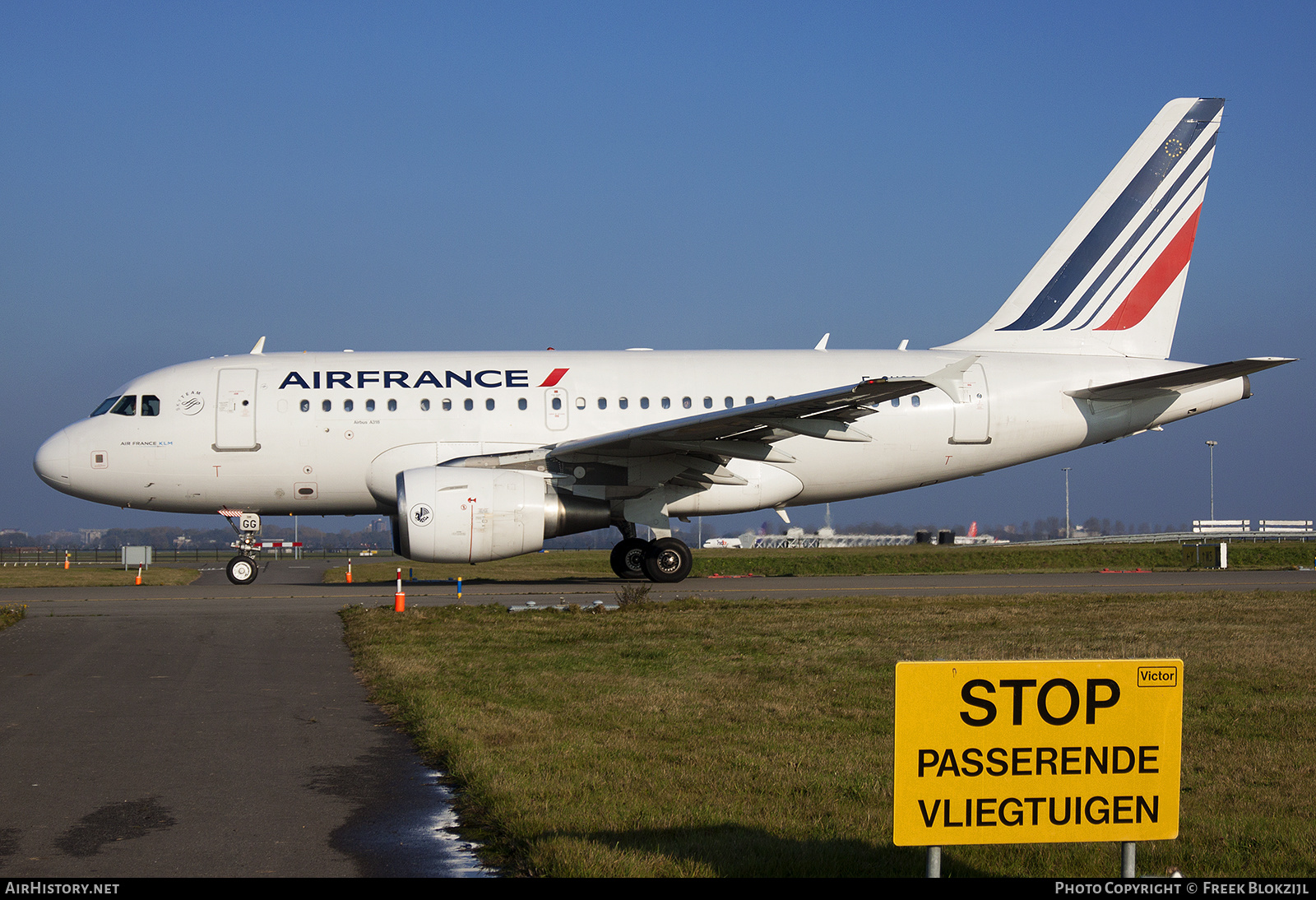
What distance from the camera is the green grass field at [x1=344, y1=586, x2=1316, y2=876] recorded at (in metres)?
5.10

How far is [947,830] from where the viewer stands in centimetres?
389

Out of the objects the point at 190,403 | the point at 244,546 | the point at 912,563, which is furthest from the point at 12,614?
the point at 912,563

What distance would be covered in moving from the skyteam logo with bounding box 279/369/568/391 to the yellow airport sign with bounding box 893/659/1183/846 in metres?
18.6

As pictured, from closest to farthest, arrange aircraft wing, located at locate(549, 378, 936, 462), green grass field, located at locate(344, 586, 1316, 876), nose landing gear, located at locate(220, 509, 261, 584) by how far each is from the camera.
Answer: green grass field, located at locate(344, 586, 1316, 876) < aircraft wing, located at locate(549, 378, 936, 462) < nose landing gear, located at locate(220, 509, 261, 584)

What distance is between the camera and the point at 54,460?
22094 mm

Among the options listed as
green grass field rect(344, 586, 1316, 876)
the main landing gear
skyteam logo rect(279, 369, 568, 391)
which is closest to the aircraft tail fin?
the main landing gear

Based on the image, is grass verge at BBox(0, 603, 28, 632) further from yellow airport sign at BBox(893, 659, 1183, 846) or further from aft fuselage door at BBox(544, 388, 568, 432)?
yellow airport sign at BBox(893, 659, 1183, 846)

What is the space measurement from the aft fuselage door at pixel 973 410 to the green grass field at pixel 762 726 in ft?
22.5

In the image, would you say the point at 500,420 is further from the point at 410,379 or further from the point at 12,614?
the point at 12,614

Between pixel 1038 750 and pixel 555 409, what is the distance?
18441 mm

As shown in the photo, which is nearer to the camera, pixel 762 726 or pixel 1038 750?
pixel 1038 750

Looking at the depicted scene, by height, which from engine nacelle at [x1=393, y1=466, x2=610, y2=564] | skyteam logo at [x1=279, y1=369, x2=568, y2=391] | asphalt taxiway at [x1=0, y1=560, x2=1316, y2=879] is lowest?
asphalt taxiway at [x1=0, y1=560, x2=1316, y2=879]

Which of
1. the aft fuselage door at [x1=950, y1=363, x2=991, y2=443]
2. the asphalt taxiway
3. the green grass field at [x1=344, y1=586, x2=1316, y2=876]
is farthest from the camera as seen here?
the aft fuselage door at [x1=950, y1=363, x2=991, y2=443]
